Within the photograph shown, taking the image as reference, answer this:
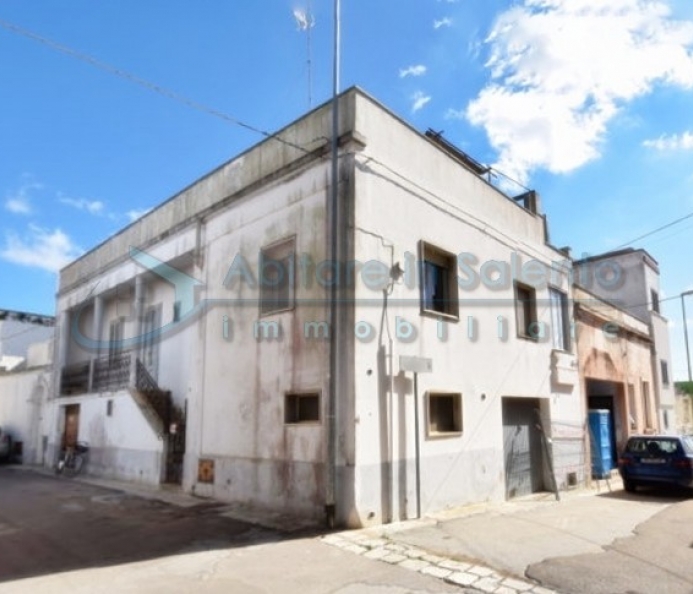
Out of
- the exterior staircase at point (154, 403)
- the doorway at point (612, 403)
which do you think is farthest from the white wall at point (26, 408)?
the doorway at point (612, 403)

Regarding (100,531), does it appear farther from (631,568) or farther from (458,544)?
(631,568)

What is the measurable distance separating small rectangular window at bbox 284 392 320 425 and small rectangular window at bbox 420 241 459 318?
283 cm

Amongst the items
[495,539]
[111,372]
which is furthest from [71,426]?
[495,539]

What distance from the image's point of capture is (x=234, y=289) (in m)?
11.0

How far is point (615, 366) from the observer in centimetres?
1830

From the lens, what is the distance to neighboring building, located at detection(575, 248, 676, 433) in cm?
2262

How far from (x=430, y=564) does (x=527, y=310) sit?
895 centimetres

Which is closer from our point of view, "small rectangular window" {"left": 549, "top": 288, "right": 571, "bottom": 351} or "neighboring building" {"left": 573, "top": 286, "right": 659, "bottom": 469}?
"small rectangular window" {"left": 549, "top": 288, "right": 571, "bottom": 351}

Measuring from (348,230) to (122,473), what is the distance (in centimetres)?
941

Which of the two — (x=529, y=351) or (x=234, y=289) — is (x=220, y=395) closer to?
(x=234, y=289)

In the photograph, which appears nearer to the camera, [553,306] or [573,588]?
[573,588]

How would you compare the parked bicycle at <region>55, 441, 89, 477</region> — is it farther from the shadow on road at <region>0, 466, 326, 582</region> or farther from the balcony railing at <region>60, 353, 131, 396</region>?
the shadow on road at <region>0, 466, 326, 582</region>

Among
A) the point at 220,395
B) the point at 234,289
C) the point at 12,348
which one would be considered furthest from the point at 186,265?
the point at 12,348

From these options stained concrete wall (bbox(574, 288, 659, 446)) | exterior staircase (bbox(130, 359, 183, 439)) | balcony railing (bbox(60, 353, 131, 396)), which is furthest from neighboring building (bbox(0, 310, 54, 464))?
stained concrete wall (bbox(574, 288, 659, 446))
